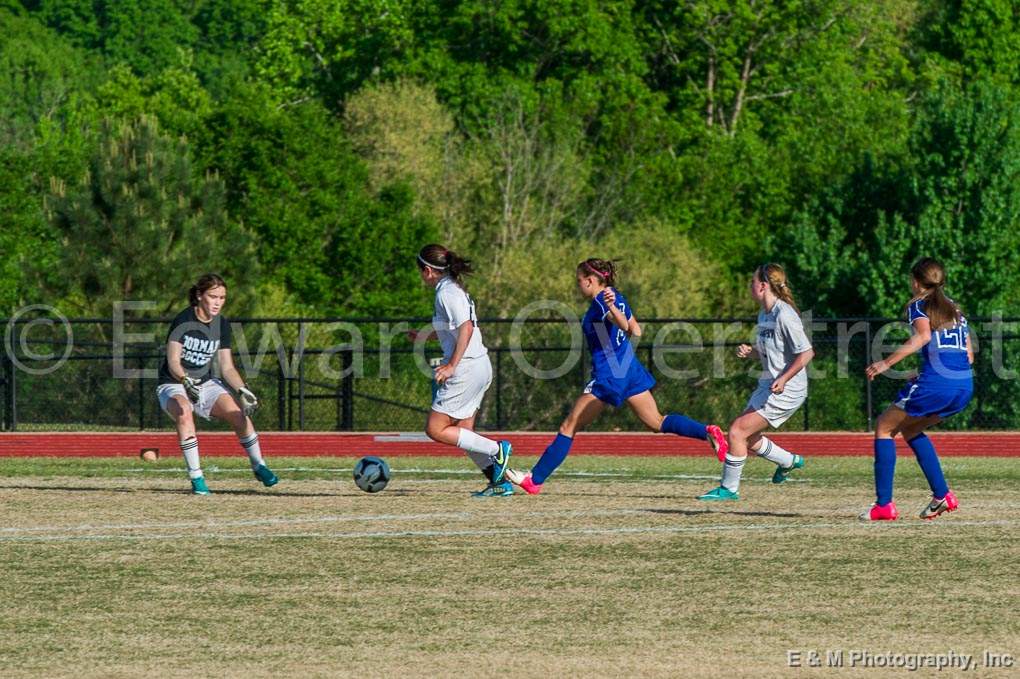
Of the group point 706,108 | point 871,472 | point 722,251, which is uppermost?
point 706,108

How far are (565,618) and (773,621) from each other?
996 millimetres

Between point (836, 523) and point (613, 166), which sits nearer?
point (836, 523)

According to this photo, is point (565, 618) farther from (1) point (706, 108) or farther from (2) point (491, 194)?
(1) point (706, 108)

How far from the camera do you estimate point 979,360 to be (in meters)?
24.4

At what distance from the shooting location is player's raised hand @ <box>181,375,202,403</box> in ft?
44.2

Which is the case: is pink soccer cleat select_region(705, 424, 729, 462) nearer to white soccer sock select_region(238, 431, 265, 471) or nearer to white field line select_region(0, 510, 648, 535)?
white field line select_region(0, 510, 648, 535)

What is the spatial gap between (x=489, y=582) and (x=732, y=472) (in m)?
4.17

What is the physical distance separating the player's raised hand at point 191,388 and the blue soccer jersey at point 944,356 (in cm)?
563

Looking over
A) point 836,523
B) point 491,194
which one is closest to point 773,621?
point 836,523

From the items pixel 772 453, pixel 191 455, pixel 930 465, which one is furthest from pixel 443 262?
pixel 930 465

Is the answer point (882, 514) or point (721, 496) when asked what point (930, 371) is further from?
point (721, 496)

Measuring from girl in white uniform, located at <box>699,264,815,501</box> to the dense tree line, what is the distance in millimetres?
23502

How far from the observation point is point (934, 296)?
1125cm

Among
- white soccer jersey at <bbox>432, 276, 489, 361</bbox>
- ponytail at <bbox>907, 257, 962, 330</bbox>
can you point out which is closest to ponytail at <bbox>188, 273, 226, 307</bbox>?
white soccer jersey at <bbox>432, 276, 489, 361</bbox>
